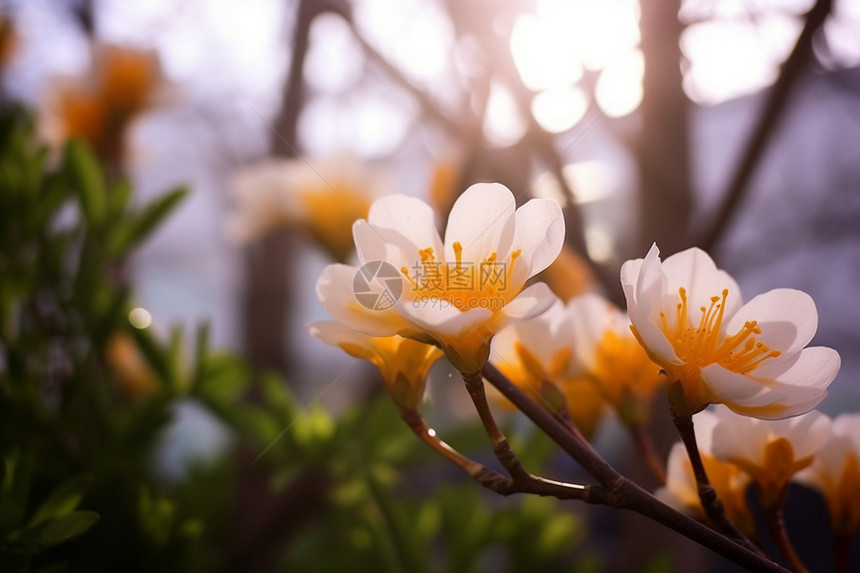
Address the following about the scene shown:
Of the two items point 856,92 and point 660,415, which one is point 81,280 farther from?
point 856,92

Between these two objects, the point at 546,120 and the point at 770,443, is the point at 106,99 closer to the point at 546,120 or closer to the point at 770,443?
the point at 546,120

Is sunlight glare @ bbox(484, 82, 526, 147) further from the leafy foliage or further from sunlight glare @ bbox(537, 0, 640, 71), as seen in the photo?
the leafy foliage

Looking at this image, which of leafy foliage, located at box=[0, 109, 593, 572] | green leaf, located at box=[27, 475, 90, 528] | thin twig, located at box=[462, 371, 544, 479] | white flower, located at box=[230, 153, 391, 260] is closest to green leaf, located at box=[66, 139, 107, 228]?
leafy foliage, located at box=[0, 109, 593, 572]

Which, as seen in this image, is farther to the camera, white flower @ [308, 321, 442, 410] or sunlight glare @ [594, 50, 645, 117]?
sunlight glare @ [594, 50, 645, 117]

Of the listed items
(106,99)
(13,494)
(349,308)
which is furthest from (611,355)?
(106,99)

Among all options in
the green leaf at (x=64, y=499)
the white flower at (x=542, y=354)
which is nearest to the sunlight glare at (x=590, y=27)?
the white flower at (x=542, y=354)

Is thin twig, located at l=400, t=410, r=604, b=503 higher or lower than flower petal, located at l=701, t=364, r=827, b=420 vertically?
lower
